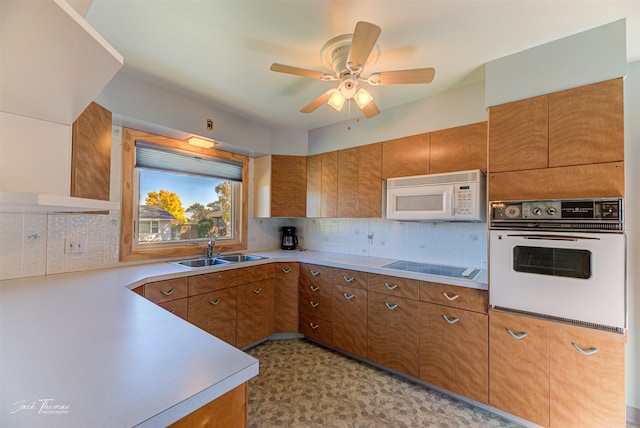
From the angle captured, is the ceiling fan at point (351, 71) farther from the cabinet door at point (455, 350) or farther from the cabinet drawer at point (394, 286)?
the cabinet door at point (455, 350)

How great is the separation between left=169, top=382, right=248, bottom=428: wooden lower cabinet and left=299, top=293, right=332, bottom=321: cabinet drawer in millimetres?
1853

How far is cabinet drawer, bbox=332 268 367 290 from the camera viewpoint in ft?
7.68

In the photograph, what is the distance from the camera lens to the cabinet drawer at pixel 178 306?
6.52 feet

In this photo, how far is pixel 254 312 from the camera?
2.61 m

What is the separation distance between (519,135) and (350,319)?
6.30 feet

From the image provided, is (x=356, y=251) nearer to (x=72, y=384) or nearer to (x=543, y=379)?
(x=543, y=379)

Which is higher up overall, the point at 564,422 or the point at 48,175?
the point at 48,175

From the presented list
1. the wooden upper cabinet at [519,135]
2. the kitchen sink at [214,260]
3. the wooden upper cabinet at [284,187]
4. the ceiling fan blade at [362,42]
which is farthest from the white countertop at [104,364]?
the wooden upper cabinet at [284,187]

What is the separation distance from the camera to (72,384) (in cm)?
61

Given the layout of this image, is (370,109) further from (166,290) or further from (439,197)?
(166,290)

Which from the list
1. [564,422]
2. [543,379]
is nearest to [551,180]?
[543,379]

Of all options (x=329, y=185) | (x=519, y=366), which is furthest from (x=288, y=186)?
(x=519, y=366)

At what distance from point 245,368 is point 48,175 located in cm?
130

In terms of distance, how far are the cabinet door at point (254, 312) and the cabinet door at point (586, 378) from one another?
7.32ft
